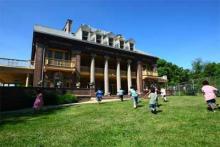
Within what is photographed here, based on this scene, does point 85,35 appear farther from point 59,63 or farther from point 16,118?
point 16,118

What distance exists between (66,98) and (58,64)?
6.91 m

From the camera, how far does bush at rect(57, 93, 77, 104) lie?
21094mm

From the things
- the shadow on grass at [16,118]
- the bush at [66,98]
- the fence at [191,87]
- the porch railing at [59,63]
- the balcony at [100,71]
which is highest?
the porch railing at [59,63]

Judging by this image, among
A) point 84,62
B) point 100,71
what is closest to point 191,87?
point 100,71

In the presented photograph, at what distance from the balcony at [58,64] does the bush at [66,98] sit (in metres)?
5.59

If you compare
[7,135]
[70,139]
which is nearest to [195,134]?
[70,139]

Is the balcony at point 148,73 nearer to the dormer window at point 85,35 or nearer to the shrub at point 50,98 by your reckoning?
the dormer window at point 85,35

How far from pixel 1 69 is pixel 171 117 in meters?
20.4

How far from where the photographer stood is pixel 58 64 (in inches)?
1072

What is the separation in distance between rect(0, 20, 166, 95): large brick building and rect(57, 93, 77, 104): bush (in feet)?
11.2

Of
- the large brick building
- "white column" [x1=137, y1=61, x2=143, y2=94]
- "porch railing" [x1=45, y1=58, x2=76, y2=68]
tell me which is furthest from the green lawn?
"white column" [x1=137, y1=61, x2=143, y2=94]

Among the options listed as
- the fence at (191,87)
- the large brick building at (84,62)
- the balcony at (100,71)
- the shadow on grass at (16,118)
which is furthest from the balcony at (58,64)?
the fence at (191,87)

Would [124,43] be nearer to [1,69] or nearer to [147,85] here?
[147,85]

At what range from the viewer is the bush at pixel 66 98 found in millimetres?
21094
